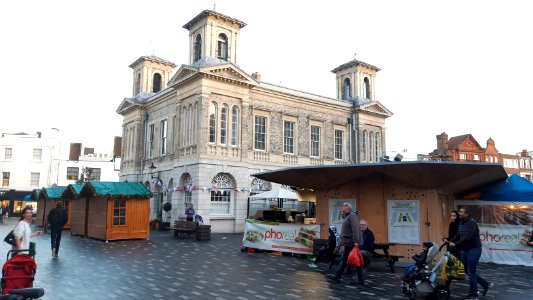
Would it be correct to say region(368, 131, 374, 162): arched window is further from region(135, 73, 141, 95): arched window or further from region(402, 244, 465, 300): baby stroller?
region(402, 244, 465, 300): baby stroller

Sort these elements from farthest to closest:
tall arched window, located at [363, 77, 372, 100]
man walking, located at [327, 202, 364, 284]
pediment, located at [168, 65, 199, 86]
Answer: tall arched window, located at [363, 77, 372, 100]
pediment, located at [168, 65, 199, 86]
man walking, located at [327, 202, 364, 284]

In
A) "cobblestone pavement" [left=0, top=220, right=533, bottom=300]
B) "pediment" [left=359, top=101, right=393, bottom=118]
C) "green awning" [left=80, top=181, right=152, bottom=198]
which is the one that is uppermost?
"pediment" [left=359, top=101, right=393, bottom=118]

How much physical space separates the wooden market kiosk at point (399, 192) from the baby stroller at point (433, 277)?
359 cm

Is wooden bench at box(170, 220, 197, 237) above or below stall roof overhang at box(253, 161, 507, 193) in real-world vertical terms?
below

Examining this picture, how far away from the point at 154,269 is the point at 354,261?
5707mm

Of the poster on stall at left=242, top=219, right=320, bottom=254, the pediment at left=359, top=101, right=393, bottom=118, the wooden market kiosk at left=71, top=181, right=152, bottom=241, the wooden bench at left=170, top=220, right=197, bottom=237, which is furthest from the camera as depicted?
the pediment at left=359, top=101, right=393, bottom=118

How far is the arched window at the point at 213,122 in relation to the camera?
89.6 ft

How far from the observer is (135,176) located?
114 ft

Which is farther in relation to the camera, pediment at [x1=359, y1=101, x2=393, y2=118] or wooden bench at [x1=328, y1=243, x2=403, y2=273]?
pediment at [x1=359, y1=101, x2=393, y2=118]

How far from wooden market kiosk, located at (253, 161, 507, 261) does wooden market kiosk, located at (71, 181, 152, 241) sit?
8.71 meters

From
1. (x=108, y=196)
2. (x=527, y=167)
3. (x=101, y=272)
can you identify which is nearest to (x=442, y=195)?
(x=101, y=272)

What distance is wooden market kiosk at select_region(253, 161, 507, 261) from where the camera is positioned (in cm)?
1205

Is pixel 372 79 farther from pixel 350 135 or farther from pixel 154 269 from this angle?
pixel 154 269

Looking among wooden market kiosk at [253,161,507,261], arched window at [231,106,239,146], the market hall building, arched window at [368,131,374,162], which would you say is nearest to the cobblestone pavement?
wooden market kiosk at [253,161,507,261]
